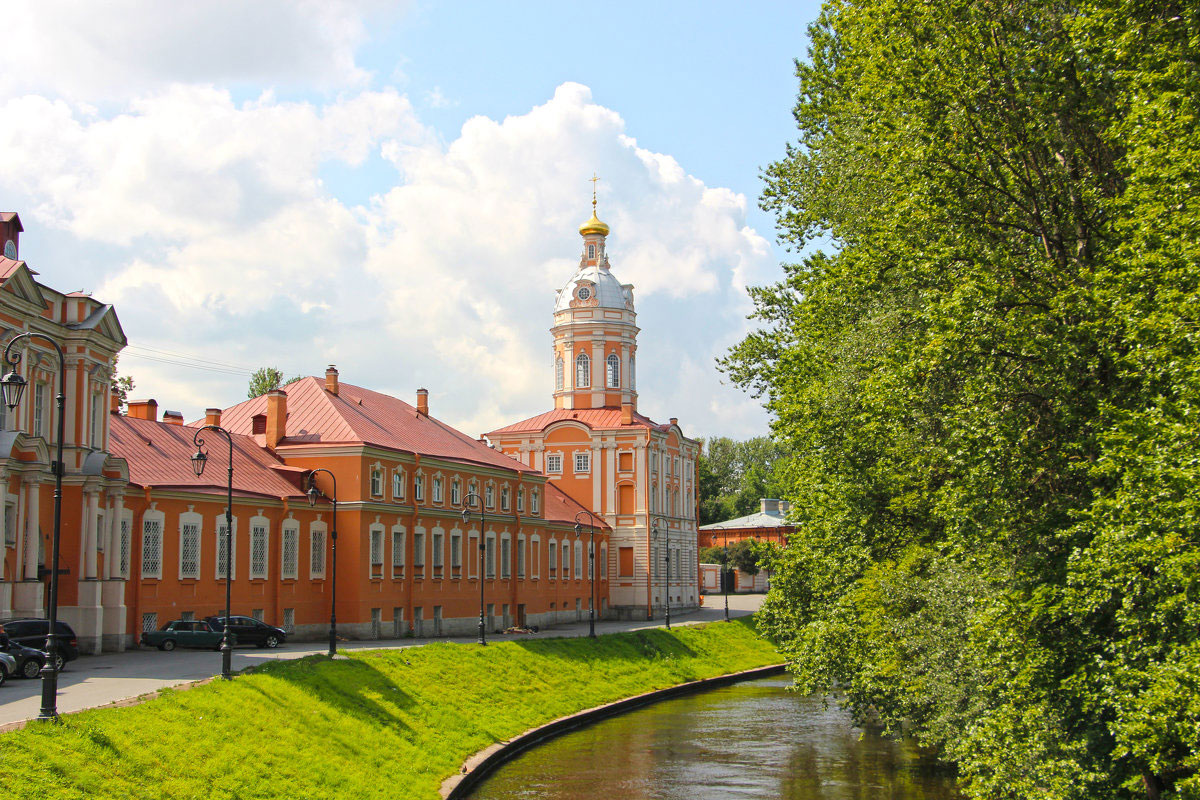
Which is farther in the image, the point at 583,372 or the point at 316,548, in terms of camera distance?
the point at 583,372

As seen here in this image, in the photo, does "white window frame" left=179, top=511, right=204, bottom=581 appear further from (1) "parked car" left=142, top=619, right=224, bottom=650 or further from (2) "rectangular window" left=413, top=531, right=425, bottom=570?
(2) "rectangular window" left=413, top=531, right=425, bottom=570

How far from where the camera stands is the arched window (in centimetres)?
8569

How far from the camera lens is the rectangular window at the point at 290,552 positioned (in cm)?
4834

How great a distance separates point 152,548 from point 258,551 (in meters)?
5.48

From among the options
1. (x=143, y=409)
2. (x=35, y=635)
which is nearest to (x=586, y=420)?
(x=143, y=409)

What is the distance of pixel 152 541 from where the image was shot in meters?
41.9

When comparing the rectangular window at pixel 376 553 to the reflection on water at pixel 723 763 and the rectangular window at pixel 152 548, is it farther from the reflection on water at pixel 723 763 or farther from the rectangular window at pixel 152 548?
the reflection on water at pixel 723 763

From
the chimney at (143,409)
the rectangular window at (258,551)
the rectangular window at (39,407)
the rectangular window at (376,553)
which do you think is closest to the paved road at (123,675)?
the rectangular window at (258,551)

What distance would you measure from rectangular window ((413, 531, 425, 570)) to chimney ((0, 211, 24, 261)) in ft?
71.0

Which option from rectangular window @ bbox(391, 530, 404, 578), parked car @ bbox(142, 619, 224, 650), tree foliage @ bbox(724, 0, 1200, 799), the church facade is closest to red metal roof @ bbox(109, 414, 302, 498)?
rectangular window @ bbox(391, 530, 404, 578)

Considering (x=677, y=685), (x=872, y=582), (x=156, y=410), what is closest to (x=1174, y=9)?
(x=872, y=582)

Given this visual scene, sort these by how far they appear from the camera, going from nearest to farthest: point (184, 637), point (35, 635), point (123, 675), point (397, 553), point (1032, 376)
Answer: point (1032, 376) → point (123, 675) → point (35, 635) → point (184, 637) → point (397, 553)

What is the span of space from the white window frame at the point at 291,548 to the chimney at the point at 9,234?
15.0 metres

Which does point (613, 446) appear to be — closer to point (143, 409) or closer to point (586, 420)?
point (586, 420)
